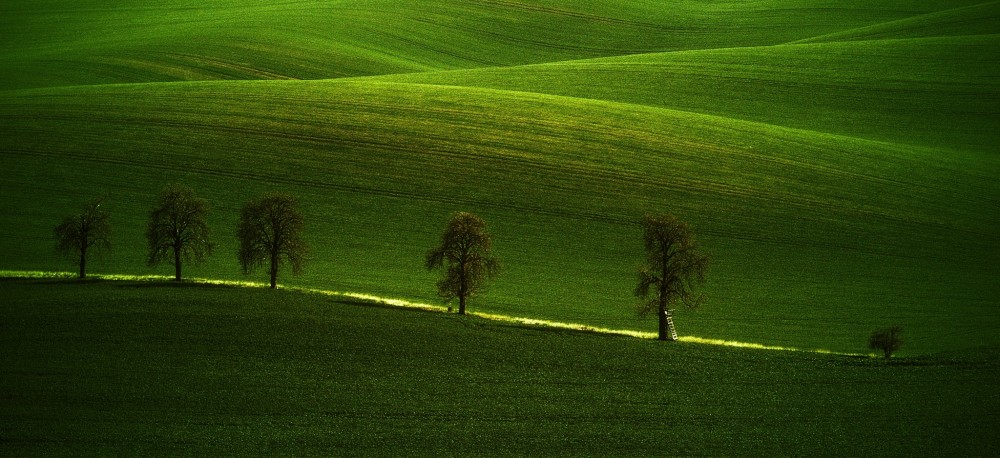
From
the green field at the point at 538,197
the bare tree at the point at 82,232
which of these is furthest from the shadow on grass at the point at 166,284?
the bare tree at the point at 82,232

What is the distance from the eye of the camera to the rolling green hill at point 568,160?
43000mm

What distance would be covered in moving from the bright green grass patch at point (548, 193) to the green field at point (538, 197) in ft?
0.67

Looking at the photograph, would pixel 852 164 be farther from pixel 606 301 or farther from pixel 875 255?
pixel 606 301

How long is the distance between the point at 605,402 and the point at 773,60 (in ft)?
197

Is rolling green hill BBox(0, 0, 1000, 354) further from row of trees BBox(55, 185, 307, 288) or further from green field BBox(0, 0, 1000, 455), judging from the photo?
row of trees BBox(55, 185, 307, 288)

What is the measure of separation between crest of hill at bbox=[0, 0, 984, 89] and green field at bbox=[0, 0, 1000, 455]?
509mm

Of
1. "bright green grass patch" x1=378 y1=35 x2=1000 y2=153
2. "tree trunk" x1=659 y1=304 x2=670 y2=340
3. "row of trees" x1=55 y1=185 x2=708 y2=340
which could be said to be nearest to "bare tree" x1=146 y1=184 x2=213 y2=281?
"row of trees" x1=55 y1=185 x2=708 y2=340

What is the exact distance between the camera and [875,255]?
4753 centimetres

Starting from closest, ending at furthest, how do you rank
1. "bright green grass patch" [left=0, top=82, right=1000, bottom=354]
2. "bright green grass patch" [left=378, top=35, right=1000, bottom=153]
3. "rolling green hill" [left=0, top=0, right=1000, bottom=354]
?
"bright green grass patch" [left=0, top=82, right=1000, bottom=354] → "rolling green hill" [left=0, top=0, right=1000, bottom=354] → "bright green grass patch" [left=378, top=35, right=1000, bottom=153]

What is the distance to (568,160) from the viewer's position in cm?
5638

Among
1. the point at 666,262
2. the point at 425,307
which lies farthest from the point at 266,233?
the point at 666,262

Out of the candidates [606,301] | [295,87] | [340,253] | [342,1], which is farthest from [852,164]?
[342,1]

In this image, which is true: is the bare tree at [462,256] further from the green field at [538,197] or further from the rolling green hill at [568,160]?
the rolling green hill at [568,160]

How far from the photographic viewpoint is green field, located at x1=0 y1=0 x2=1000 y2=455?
27422 millimetres
